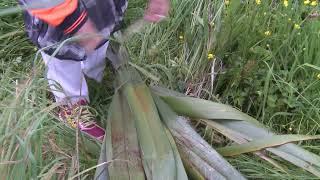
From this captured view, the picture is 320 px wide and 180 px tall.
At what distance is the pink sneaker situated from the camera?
1.59 metres

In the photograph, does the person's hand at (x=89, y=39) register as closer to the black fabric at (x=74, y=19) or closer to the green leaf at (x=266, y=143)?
the black fabric at (x=74, y=19)

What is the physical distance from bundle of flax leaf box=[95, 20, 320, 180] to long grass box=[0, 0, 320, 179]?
4.0 inches

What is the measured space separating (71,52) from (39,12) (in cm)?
26

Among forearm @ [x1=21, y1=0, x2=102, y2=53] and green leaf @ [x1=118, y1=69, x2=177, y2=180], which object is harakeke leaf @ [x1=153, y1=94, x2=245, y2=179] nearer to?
green leaf @ [x1=118, y1=69, x2=177, y2=180]

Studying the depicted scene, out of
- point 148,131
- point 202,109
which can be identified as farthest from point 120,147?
point 202,109

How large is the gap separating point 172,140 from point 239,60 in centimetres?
54

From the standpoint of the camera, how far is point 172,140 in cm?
163

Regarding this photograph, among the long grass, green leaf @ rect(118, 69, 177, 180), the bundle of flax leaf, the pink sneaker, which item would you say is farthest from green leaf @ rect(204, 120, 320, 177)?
the pink sneaker

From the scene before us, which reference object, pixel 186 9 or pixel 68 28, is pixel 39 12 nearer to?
pixel 68 28

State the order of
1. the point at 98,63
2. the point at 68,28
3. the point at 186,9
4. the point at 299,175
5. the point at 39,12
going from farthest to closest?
the point at 186,9, the point at 98,63, the point at 299,175, the point at 68,28, the point at 39,12

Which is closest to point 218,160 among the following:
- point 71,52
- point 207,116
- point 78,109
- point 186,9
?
point 207,116

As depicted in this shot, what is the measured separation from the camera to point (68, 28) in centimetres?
157

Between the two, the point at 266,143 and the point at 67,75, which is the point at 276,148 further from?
the point at 67,75

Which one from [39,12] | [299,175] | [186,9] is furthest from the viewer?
[186,9]
